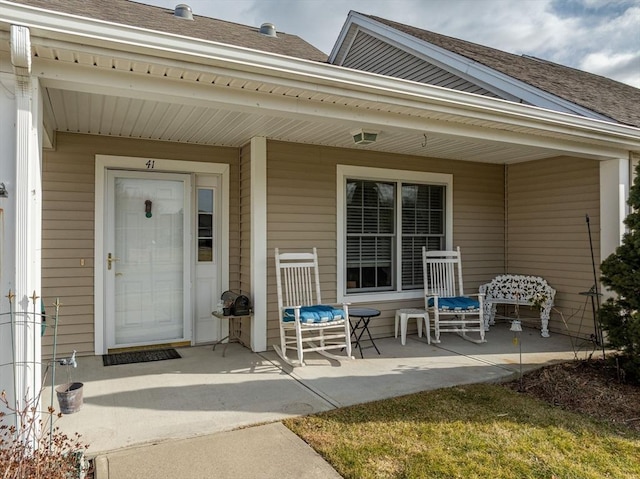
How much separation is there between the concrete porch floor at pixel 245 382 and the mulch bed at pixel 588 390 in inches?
9.8

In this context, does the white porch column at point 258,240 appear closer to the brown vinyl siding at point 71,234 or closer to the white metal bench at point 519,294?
the brown vinyl siding at point 71,234

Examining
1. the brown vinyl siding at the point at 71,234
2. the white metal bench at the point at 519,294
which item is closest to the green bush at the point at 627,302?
the white metal bench at the point at 519,294

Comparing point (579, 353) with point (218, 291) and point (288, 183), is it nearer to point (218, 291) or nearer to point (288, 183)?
point (288, 183)

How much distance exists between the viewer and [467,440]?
111 inches

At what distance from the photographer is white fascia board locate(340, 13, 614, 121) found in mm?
5877

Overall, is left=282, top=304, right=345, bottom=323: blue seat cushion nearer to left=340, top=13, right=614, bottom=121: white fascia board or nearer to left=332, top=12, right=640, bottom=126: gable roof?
left=340, top=13, right=614, bottom=121: white fascia board

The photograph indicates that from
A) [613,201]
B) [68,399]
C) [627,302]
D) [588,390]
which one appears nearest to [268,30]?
[613,201]

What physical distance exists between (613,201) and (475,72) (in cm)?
268

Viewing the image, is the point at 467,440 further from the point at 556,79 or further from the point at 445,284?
the point at 556,79

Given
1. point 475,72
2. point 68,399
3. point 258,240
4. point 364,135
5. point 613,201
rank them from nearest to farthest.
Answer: point 68,399, point 364,135, point 258,240, point 613,201, point 475,72

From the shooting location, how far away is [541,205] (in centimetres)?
636

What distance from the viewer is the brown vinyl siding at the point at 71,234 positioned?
15.0ft

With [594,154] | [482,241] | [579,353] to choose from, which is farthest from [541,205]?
[579,353]

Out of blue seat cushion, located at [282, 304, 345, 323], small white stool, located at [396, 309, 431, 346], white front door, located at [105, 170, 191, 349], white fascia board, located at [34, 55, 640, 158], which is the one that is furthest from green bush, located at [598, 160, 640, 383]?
white front door, located at [105, 170, 191, 349]
